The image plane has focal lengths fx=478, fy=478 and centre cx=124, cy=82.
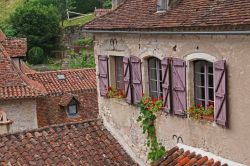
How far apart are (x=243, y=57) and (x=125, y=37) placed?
458cm

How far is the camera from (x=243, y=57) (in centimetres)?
1016

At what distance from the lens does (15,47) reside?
24.0m

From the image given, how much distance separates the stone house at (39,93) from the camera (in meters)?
21.2

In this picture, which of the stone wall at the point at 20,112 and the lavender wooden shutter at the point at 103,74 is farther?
the stone wall at the point at 20,112

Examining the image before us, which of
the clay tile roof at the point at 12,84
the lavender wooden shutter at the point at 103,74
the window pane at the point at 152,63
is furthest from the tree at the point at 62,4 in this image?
the window pane at the point at 152,63

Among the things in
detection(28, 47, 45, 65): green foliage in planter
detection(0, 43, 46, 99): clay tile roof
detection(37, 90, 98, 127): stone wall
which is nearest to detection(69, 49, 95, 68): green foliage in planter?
detection(28, 47, 45, 65): green foliage in planter

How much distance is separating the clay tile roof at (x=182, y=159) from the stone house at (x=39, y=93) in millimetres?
9519

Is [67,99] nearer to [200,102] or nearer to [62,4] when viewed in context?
[200,102]

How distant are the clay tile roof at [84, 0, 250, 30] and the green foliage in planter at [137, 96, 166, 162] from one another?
2059mm

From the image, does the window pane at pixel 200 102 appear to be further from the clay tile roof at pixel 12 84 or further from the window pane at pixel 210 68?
the clay tile roof at pixel 12 84

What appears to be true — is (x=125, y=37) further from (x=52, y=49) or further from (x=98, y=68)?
(x=52, y=49)

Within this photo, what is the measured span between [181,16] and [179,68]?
1289 mm

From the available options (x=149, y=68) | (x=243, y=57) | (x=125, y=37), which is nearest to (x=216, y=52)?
(x=243, y=57)

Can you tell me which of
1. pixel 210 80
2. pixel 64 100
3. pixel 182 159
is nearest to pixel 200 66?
pixel 210 80
